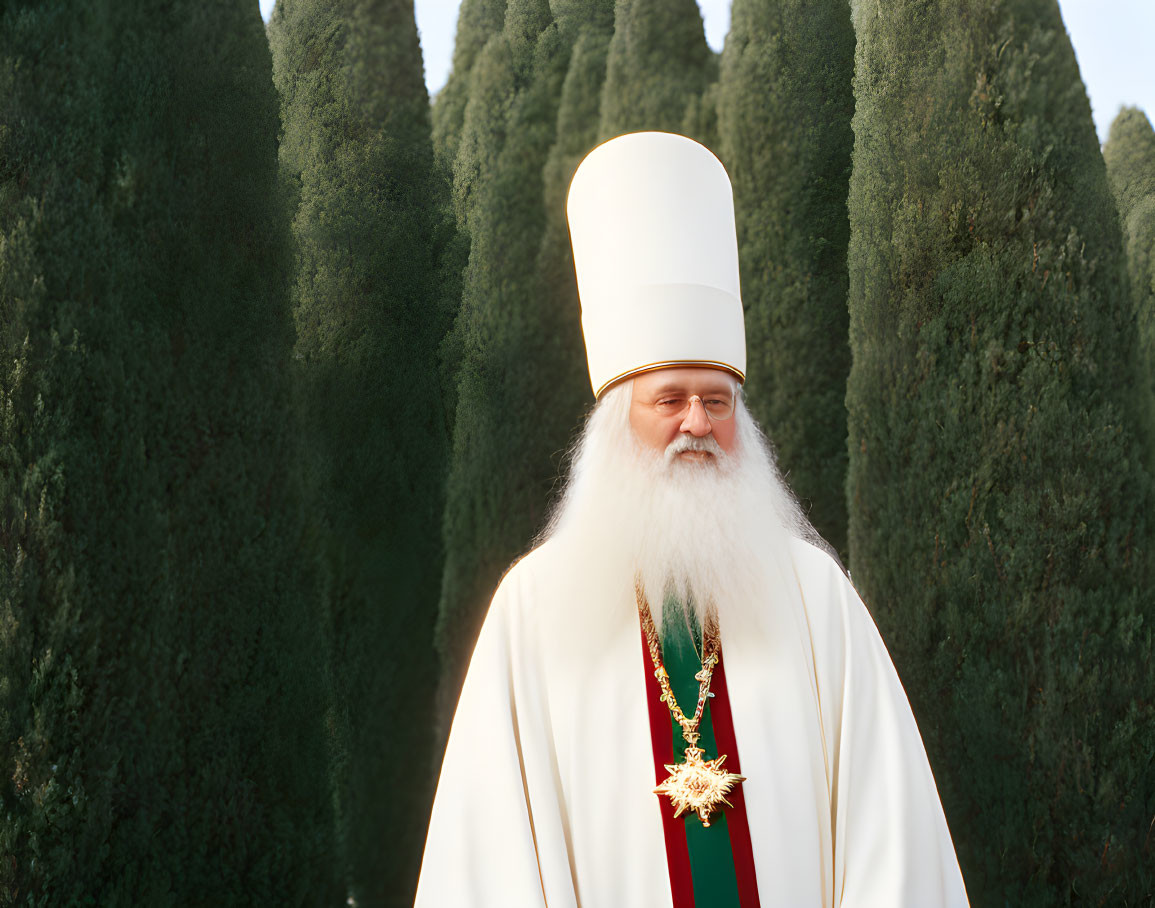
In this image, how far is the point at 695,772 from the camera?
6.72ft

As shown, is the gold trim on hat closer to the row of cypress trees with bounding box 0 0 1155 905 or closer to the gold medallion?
the gold medallion

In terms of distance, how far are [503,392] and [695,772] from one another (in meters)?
3.99

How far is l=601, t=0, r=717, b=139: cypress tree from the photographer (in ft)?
18.8

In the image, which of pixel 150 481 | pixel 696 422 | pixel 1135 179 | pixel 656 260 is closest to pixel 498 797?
pixel 696 422

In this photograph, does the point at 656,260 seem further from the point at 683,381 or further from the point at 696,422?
the point at 696,422

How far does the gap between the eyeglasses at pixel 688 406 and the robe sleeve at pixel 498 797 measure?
0.59 meters

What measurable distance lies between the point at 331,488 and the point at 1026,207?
3.93 m

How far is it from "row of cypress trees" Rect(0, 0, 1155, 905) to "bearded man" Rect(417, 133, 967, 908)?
1861 mm

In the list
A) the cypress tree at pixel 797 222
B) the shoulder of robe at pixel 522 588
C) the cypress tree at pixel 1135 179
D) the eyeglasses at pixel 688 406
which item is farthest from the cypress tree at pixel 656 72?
the shoulder of robe at pixel 522 588

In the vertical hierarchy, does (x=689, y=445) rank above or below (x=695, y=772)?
above

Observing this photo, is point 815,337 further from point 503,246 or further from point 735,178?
point 503,246

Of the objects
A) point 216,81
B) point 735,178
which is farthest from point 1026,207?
point 216,81

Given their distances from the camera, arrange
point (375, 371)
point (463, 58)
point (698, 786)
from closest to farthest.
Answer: point (698, 786)
point (375, 371)
point (463, 58)

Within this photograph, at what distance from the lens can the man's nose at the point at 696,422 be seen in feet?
7.36
